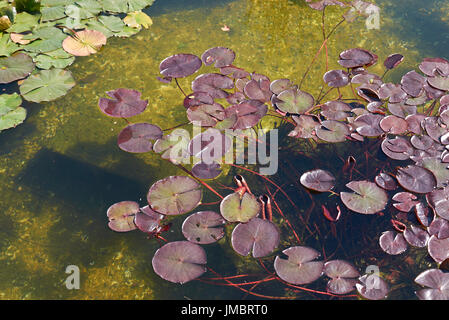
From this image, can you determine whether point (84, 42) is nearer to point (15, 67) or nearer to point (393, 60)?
point (15, 67)

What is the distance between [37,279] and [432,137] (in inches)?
96.5

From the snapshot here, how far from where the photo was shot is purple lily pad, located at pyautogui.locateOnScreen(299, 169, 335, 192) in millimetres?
2213

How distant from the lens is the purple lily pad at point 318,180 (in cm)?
221

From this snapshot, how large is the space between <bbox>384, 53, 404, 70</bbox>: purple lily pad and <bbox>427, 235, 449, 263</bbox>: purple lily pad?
1.45 meters

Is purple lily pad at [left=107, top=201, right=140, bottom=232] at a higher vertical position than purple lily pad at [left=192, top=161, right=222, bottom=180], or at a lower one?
lower

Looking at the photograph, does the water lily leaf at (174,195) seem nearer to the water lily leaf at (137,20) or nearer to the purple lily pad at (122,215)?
the purple lily pad at (122,215)

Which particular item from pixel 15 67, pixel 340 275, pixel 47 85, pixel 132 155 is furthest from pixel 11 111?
pixel 340 275

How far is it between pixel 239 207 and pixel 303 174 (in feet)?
1.51

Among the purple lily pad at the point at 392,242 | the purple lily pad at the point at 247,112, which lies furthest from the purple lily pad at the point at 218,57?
the purple lily pad at the point at 392,242

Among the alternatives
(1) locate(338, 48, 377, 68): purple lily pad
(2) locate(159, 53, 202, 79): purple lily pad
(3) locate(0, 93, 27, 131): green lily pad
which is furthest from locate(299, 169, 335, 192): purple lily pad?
(3) locate(0, 93, 27, 131): green lily pad

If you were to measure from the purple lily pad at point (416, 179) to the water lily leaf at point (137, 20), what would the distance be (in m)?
2.27

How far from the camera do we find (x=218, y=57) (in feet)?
9.48

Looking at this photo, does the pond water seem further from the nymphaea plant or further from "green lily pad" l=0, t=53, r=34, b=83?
"green lily pad" l=0, t=53, r=34, b=83
